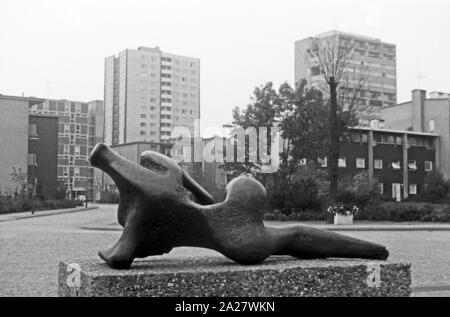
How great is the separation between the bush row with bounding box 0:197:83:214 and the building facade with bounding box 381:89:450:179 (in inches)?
1473

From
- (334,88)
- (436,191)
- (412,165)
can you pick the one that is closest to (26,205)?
(334,88)

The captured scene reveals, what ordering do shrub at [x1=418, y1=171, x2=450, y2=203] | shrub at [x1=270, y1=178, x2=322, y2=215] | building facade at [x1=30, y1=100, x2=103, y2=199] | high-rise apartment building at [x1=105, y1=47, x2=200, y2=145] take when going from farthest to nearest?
1. building facade at [x1=30, y1=100, x2=103, y2=199]
2. high-rise apartment building at [x1=105, y1=47, x2=200, y2=145]
3. shrub at [x1=418, y1=171, x2=450, y2=203]
4. shrub at [x1=270, y1=178, x2=322, y2=215]

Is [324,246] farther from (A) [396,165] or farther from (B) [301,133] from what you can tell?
(A) [396,165]

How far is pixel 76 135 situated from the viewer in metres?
92.4

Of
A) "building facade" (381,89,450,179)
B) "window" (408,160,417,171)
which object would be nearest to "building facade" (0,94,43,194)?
"window" (408,160,417,171)

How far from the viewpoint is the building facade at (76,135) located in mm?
90625

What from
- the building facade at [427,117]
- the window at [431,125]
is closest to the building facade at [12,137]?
the building facade at [427,117]

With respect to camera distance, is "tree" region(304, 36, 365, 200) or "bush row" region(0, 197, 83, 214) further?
"bush row" region(0, 197, 83, 214)

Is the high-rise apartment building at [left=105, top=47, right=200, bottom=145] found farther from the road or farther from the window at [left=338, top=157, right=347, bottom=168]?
the road

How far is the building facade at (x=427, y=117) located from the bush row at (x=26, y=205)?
37.4m

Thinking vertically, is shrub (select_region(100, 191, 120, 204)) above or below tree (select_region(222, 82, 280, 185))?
below

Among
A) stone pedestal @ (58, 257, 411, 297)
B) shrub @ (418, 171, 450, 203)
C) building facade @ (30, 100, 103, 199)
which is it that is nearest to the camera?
stone pedestal @ (58, 257, 411, 297)

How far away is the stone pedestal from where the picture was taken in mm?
5059

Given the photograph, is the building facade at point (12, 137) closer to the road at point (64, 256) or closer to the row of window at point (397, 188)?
the row of window at point (397, 188)
